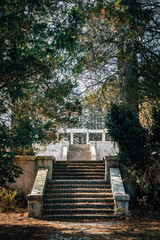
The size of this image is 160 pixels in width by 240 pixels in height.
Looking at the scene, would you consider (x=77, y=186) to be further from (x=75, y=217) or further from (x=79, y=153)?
(x=79, y=153)

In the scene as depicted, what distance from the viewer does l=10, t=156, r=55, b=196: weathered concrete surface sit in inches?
411

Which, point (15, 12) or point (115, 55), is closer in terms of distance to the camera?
point (15, 12)

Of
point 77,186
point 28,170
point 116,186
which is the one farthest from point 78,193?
point 28,170

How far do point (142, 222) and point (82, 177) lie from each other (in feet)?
11.5

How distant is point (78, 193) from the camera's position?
971cm

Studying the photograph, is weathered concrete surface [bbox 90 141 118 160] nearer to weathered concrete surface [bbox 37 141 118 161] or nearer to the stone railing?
weathered concrete surface [bbox 37 141 118 161]

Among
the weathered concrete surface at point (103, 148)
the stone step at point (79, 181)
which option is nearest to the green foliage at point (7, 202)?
the stone step at point (79, 181)

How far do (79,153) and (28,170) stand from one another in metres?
6.49

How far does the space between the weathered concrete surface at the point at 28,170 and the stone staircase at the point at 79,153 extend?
5.22 m

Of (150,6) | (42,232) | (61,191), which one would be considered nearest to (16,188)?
(61,191)

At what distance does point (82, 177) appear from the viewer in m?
11.0

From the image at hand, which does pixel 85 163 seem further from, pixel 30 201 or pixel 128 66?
pixel 128 66

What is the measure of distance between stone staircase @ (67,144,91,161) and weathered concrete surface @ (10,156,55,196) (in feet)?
17.1

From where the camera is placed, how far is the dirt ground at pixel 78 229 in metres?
6.29
